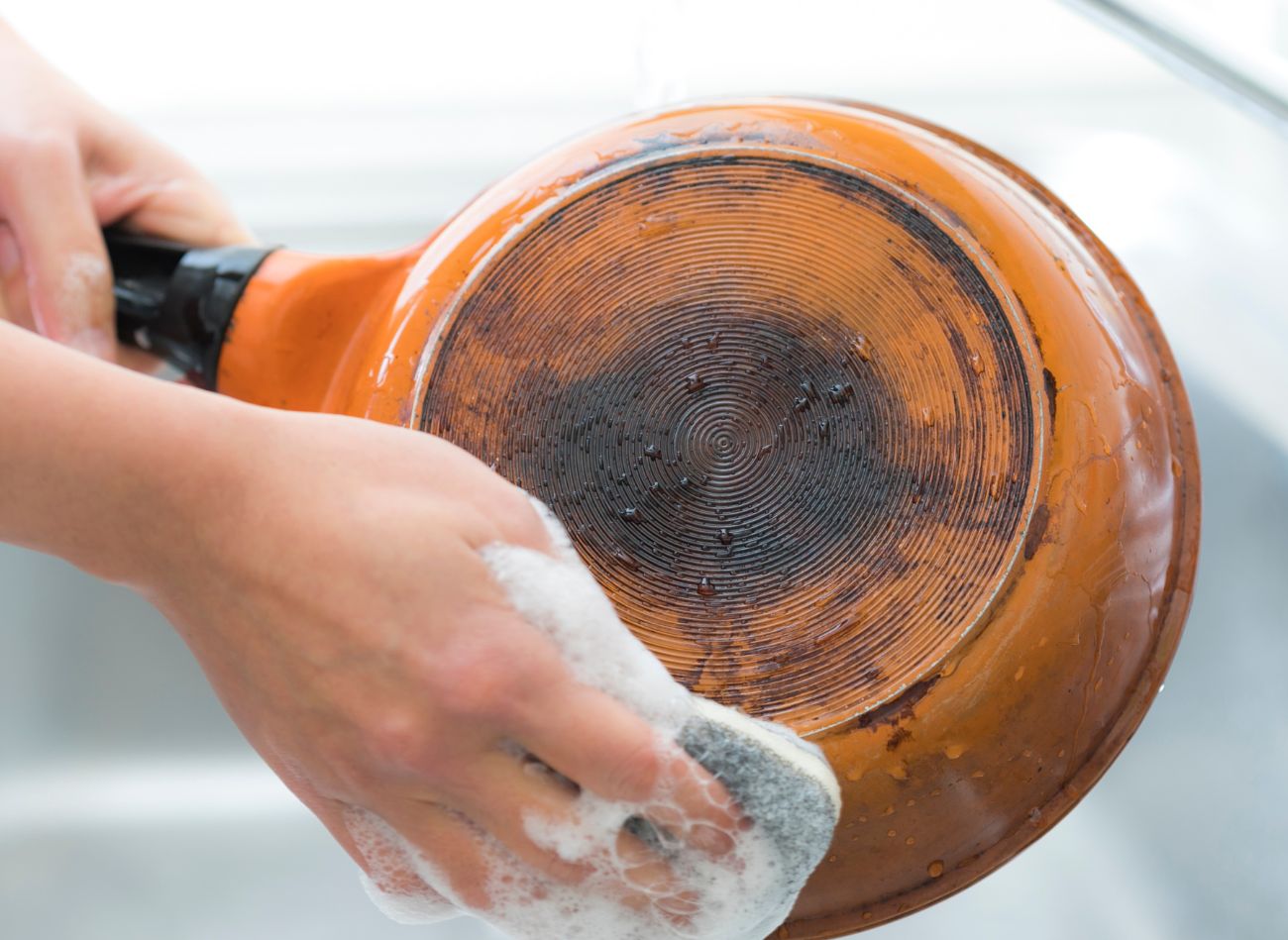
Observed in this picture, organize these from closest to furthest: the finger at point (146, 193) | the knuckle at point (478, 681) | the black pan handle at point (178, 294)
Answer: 1. the knuckle at point (478, 681)
2. the black pan handle at point (178, 294)
3. the finger at point (146, 193)

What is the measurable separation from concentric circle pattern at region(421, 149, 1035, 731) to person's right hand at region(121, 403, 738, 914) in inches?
4.7

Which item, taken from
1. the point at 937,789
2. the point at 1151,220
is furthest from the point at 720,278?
the point at 1151,220

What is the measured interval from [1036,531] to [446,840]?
0.32m

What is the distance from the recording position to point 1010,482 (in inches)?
21.4

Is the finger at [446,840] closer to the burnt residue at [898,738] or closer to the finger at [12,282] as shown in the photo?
the burnt residue at [898,738]

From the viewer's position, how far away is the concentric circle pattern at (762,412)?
21.4 inches

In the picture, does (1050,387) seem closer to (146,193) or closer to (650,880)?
(650,880)

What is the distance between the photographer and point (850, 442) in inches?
22.1

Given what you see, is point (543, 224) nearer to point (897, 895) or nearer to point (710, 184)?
Result: point (710, 184)

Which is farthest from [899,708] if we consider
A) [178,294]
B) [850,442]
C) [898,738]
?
[178,294]

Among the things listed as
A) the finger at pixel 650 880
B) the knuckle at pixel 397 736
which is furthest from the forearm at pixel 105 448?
the finger at pixel 650 880

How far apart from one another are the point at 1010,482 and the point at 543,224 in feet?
0.94

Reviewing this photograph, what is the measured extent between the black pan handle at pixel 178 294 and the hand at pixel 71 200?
0.01 m

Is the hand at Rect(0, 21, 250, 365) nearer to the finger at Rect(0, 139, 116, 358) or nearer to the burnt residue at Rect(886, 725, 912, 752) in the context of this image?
the finger at Rect(0, 139, 116, 358)
